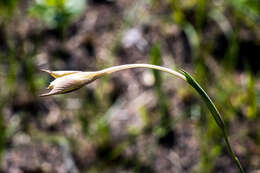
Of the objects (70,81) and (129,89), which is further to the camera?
(129,89)

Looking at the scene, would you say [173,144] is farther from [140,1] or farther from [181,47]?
[140,1]

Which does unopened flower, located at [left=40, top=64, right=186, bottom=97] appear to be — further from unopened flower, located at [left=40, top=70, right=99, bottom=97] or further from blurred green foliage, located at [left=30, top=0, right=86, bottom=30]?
blurred green foliage, located at [left=30, top=0, right=86, bottom=30]

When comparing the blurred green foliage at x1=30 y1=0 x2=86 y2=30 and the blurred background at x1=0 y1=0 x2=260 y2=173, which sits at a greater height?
the blurred green foliage at x1=30 y1=0 x2=86 y2=30

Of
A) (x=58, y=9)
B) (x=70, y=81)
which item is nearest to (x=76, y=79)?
(x=70, y=81)

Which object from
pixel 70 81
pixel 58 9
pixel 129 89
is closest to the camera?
pixel 70 81

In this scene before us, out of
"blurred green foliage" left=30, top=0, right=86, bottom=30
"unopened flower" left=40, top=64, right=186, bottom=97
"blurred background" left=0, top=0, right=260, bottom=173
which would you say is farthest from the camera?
"blurred green foliage" left=30, top=0, right=86, bottom=30

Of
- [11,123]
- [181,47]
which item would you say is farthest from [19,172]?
[181,47]

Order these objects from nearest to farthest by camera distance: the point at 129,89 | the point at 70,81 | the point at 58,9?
1. the point at 70,81
2. the point at 58,9
3. the point at 129,89

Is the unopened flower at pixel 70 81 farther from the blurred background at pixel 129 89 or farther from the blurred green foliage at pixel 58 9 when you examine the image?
the blurred green foliage at pixel 58 9

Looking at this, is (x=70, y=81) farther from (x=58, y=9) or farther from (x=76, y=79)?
(x=58, y=9)

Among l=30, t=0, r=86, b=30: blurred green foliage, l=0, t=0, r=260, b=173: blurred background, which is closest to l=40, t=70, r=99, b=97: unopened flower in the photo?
l=0, t=0, r=260, b=173: blurred background
